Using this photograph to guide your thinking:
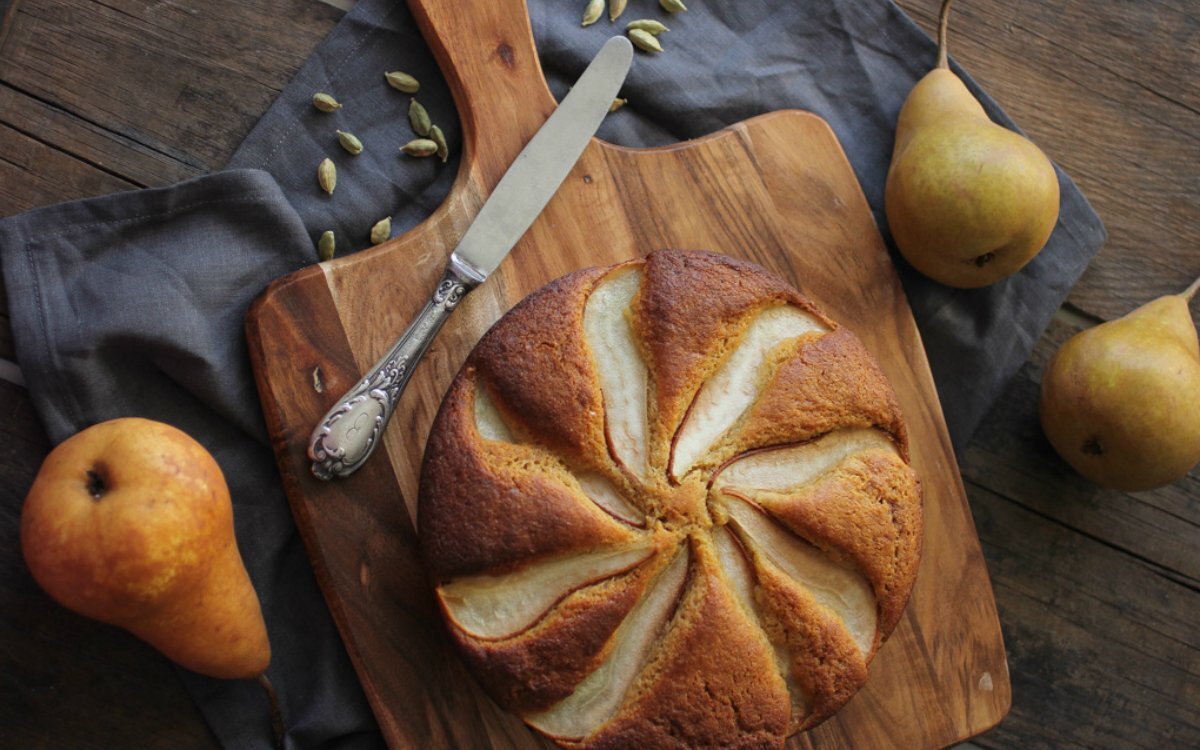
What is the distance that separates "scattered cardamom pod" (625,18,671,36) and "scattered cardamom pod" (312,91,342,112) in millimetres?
859

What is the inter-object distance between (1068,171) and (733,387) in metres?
1.49

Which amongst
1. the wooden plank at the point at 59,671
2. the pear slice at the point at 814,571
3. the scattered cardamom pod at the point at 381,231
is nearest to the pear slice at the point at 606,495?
the pear slice at the point at 814,571

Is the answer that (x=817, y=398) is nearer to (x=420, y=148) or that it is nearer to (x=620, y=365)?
(x=620, y=365)

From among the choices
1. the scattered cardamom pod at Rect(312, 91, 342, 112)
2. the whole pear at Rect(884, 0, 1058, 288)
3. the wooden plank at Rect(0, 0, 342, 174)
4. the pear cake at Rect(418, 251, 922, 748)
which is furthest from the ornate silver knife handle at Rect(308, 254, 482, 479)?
the whole pear at Rect(884, 0, 1058, 288)

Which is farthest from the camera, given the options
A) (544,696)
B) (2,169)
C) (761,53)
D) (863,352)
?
(761,53)

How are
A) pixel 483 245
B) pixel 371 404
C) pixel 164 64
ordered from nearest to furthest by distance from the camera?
pixel 371 404, pixel 483 245, pixel 164 64

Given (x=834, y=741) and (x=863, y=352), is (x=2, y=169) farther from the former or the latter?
(x=834, y=741)

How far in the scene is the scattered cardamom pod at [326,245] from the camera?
2.54m

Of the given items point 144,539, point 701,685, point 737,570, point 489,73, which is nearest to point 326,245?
point 489,73

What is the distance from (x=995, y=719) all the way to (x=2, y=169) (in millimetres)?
3037

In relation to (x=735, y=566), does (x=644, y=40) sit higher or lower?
higher

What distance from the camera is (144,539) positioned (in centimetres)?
198

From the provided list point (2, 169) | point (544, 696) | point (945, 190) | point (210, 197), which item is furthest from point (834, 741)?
point (2, 169)

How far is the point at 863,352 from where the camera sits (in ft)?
7.52
